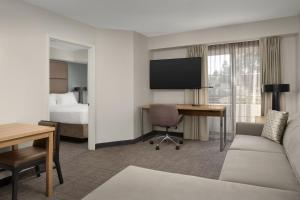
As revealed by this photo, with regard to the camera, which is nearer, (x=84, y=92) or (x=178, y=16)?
(x=178, y=16)

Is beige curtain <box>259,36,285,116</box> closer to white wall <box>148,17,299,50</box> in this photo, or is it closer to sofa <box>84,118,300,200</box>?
white wall <box>148,17,299,50</box>

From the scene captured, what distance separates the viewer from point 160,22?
382cm

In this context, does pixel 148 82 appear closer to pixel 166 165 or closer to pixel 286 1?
pixel 166 165

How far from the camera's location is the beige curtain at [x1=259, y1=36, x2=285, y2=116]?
379 centimetres

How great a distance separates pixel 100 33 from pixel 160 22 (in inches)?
47.3

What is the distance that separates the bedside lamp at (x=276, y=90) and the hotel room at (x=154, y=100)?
0.03 meters

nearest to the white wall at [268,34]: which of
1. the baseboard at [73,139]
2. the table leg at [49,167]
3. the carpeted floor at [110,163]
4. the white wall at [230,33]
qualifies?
the white wall at [230,33]

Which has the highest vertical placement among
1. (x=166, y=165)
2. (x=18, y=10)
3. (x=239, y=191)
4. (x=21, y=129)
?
(x=18, y=10)

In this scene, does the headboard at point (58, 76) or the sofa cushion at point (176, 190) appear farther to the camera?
the headboard at point (58, 76)

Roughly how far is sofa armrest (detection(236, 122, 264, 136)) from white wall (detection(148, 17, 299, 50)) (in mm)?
1835

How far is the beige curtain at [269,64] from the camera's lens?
3.79m

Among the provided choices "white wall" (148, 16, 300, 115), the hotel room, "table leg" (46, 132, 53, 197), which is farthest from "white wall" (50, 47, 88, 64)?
"table leg" (46, 132, 53, 197)

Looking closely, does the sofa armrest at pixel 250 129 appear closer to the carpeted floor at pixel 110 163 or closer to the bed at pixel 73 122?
the carpeted floor at pixel 110 163

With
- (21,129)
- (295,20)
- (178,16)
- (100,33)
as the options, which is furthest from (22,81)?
(295,20)
